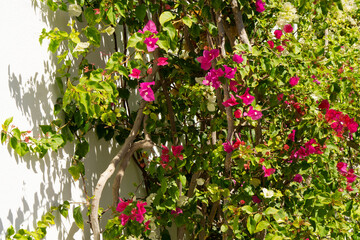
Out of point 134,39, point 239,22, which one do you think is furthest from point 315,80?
point 134,39

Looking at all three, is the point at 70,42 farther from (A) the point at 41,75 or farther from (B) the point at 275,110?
(B) the point at 275,110

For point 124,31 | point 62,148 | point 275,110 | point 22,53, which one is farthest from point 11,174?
point 275,110

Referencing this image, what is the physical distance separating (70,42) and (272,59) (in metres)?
0.75

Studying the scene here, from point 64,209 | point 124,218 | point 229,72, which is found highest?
point 229,72

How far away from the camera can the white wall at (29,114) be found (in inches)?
60.1

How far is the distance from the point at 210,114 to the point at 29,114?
0.91m

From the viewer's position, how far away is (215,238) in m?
2.57

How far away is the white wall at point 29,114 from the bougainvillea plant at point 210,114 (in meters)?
0.05

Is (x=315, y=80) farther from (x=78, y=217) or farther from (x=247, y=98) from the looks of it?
(x=78, y=217)

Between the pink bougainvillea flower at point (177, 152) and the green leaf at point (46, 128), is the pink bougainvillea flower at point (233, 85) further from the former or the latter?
the green leaf at point (46, 128)

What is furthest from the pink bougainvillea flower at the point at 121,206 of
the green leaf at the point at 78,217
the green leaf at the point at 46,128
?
the green leaf at the point at 46,128

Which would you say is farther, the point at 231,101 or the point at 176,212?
the point at 176,212

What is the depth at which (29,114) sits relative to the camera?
5.38 ft

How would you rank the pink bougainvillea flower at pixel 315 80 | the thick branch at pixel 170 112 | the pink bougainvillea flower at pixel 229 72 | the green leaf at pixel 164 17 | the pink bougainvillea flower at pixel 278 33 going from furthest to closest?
the pink bougainvillea flower at pixel 315 80 < the thick branch at pixel 170 112 < the pink bougainvillea flower at pixel 278 33 < the pink bougainvillea flower at pixel 229 72 < the green leaf at pixel 164 17
